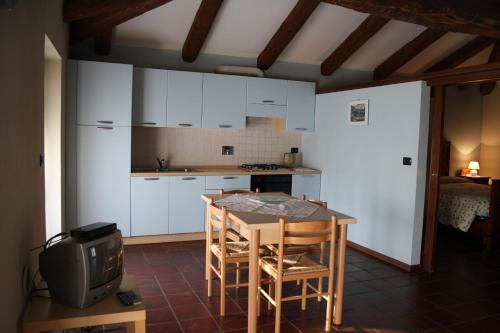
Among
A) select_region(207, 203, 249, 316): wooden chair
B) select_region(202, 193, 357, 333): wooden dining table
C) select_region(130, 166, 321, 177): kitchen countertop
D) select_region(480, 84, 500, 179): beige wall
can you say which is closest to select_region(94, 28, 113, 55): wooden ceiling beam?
select_region(130, 166, 321, 177): kitchen countertop

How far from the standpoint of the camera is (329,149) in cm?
548

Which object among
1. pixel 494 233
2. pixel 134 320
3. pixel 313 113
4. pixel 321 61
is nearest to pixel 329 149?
pixel 313 113

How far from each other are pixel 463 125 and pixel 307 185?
12.8 ft

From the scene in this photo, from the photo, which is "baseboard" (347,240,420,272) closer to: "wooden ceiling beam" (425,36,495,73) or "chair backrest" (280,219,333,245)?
"chair backrest" (280,219,333,245)

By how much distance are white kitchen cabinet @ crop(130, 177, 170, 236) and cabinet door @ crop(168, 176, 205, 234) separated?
0.08 meters

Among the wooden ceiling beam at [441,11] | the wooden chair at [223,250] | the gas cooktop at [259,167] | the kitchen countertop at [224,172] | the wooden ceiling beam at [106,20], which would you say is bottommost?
the wooden chair at [223,250]

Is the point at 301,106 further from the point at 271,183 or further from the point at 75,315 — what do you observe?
the point at 75,315

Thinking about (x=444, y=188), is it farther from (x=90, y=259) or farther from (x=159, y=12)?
(x=90, y=259)

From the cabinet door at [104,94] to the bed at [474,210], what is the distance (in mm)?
4275

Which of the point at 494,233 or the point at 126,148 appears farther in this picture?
the point at 494,233

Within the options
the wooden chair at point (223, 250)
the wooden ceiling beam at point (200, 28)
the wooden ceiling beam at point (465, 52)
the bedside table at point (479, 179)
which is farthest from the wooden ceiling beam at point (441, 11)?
the bedside table at point (479, 179)

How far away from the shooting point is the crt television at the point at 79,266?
1.84 meters

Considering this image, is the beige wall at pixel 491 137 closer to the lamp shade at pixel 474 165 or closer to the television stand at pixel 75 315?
the lamp shade at pixel 474 165

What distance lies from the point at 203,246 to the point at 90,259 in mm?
3053
